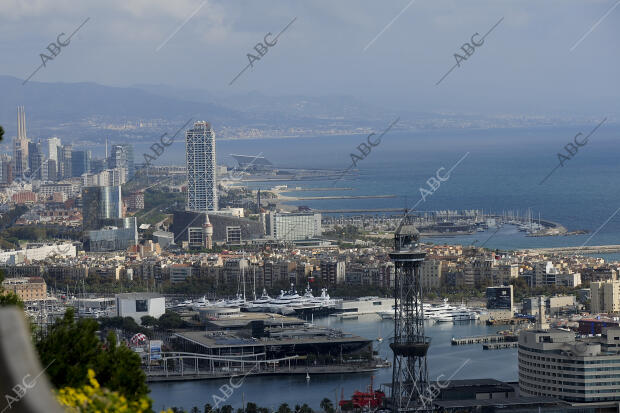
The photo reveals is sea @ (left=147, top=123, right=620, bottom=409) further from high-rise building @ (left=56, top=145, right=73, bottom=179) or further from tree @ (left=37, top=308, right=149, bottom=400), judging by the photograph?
tree @ (left=37, top=308, right=149, bottom=400)

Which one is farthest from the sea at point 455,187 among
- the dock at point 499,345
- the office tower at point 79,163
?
the office tower at point 79,163

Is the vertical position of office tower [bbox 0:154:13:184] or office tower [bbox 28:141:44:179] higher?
office tower [bbox 28:141:44:179]

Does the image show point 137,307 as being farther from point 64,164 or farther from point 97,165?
point 97,165

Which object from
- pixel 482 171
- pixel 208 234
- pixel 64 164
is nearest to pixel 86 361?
pixel 208 234

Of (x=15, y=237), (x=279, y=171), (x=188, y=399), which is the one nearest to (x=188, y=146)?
(x=15, y=237)

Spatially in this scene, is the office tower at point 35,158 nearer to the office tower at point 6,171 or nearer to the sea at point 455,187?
the office tower at point 6,171

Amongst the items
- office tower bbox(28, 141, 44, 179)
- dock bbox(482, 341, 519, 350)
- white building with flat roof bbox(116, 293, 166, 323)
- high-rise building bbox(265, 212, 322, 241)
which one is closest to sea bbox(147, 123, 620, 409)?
dock bbox(482, 341, 519, 350)
